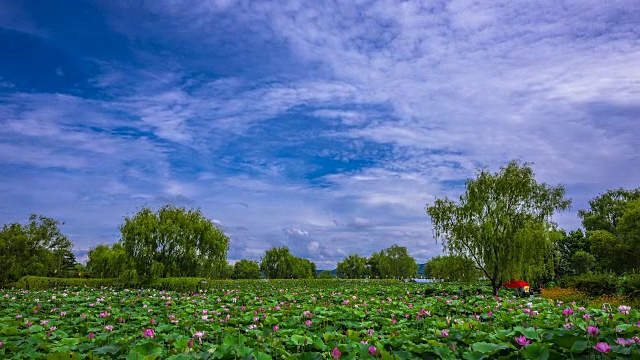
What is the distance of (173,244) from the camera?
27766 mm

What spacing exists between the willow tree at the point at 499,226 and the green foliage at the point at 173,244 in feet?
54.8

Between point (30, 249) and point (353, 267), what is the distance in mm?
57996

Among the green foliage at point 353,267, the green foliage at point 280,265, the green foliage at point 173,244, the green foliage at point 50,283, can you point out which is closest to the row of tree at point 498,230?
the green foliage at point 173,244

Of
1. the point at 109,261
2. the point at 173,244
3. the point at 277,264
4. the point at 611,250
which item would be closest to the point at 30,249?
the point at 109,261

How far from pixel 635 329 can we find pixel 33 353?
22.5ft

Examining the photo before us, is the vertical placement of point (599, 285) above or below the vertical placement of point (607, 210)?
below

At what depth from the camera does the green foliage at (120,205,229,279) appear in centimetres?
2608

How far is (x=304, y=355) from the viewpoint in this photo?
142 inches

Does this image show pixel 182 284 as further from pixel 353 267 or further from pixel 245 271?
pixel 353 267

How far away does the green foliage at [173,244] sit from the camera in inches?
1027

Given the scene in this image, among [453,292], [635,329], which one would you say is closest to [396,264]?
[453,292]

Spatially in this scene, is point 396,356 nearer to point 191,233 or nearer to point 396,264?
point 191,233

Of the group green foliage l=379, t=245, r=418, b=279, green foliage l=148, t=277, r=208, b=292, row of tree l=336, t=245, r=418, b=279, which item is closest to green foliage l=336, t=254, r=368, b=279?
row of tree l=336, t=245, r=418, b=279

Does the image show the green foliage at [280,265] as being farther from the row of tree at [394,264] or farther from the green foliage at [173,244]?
the green foliage at [173,244]
